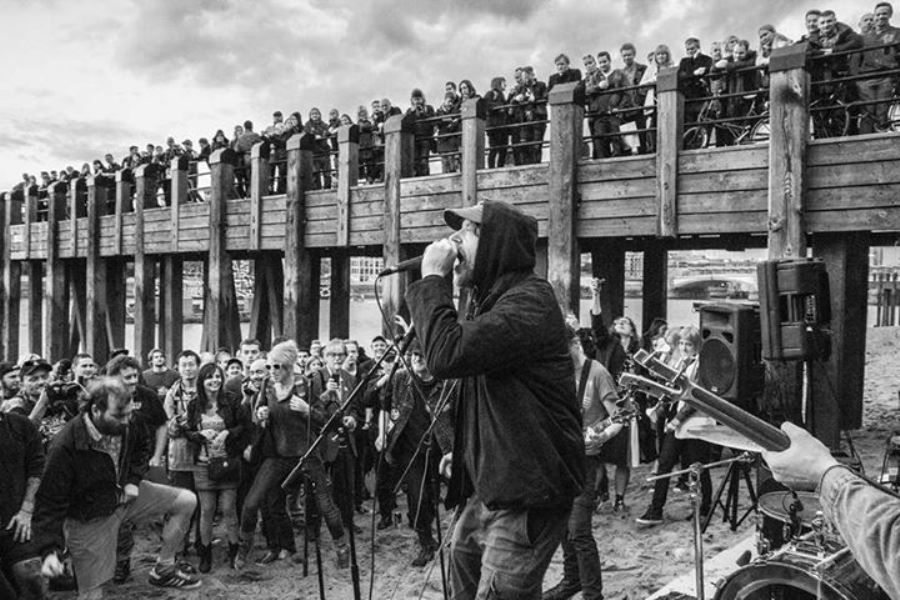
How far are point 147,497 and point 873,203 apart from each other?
6535 millimetres

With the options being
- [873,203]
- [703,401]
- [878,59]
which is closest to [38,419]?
[703,401]

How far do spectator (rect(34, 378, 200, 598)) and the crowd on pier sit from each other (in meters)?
5.46

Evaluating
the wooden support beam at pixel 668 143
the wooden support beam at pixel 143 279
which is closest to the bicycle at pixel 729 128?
the wooden support beam at pixel 668 143

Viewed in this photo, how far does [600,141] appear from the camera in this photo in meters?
8.98

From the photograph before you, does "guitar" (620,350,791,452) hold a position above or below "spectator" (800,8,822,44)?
below

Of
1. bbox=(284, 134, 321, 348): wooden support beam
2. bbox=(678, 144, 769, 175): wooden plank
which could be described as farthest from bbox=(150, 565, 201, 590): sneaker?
bbox=(678, 144, 769, 175): wooden plank

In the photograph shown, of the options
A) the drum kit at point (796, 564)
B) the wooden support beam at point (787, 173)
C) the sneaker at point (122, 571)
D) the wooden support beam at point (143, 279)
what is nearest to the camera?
the drum kit at point (796, 564)

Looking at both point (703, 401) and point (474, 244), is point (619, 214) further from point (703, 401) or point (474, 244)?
point (703, 401)

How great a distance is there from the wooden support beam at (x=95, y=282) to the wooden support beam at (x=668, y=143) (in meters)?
12.8

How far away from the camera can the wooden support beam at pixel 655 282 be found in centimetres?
1164

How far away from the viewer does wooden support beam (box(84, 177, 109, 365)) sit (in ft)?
52.9

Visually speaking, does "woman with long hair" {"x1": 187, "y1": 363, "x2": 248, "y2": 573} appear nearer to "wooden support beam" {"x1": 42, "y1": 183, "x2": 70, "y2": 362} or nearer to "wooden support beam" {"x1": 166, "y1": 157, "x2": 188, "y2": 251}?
"wooden support beam" {"x1": 166, "y1": 157, "x2": 188, "y2": 251}

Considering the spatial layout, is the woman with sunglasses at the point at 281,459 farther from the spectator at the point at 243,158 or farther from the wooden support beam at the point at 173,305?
the wooden support beam at the point at 173,305

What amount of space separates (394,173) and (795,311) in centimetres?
675
